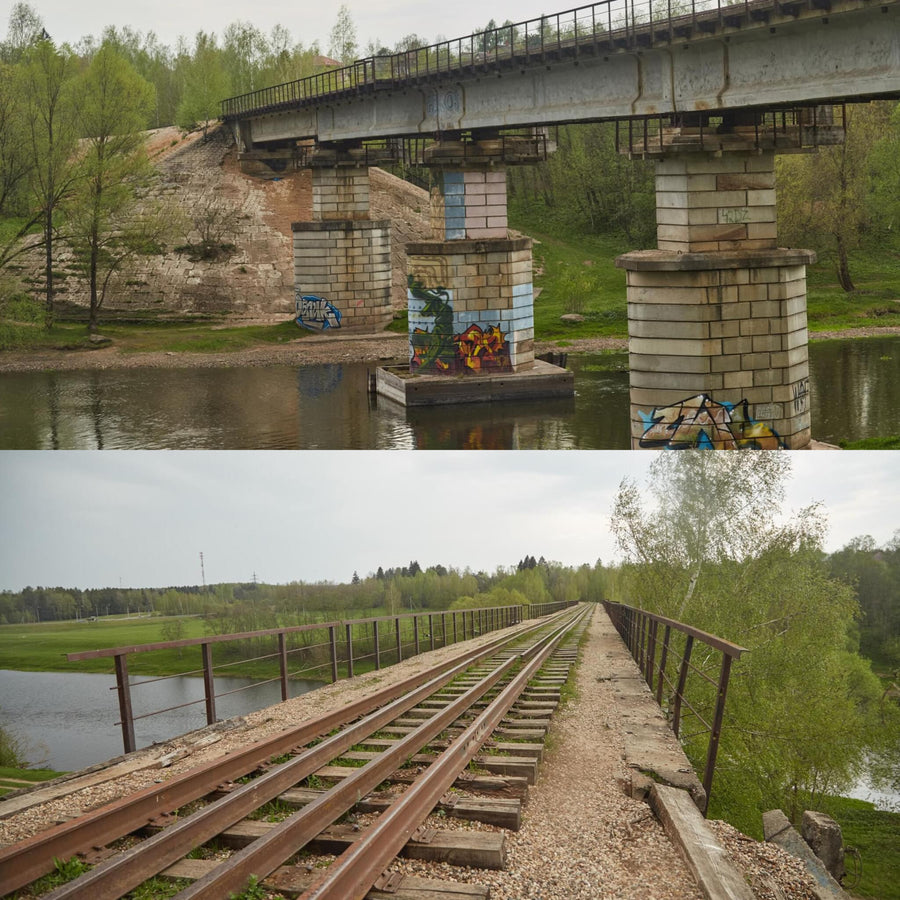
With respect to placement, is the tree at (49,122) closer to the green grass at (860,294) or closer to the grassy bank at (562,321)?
the grassy bank at (562,321)

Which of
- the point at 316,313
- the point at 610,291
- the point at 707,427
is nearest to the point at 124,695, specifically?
the point at 707,427

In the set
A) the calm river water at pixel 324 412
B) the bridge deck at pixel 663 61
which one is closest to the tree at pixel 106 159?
the calm river water at pixel 324 412

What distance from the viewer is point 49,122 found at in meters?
42.2

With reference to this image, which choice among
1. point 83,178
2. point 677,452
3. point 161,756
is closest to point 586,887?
point 161,756

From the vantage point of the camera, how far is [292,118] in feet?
165

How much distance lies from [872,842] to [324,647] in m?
25.0

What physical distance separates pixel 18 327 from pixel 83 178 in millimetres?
6904

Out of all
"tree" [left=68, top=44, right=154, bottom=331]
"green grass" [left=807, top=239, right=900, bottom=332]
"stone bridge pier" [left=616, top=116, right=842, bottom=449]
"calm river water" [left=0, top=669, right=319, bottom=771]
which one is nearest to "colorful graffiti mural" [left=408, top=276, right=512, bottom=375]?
"stone bridge pier" [left=616, top=116, right=842, bottom=449]

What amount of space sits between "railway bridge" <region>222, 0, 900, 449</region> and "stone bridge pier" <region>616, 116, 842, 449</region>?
0.10 feet

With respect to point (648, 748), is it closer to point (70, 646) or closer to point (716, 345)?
point (716, 345)

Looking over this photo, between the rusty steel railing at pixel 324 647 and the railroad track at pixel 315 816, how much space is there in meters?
1.13

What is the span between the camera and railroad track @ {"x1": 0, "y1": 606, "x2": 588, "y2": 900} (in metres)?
5.96

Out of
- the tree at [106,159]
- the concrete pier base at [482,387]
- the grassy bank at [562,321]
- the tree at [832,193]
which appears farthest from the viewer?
the tree at [832,193]

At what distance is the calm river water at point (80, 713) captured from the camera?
30.0m
